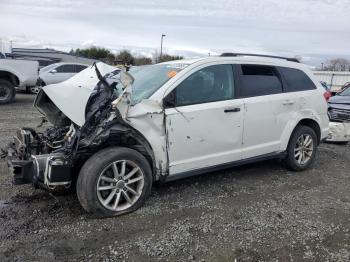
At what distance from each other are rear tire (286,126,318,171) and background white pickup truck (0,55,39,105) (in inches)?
408

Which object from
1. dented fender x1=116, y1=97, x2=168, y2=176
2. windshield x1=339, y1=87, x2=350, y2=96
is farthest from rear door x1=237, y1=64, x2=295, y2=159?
windshield x1=339, y1=87, x2=350, y2=96

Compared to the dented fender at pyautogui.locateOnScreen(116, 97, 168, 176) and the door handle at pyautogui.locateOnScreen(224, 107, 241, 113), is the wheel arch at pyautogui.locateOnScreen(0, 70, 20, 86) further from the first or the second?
the door handle at pyautogui.locateOnScreen(224, 107, 241, 113)

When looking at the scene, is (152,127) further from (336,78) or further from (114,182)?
(336,78)

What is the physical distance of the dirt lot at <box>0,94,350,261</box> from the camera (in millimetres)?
3459

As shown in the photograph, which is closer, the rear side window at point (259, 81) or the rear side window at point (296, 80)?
the rear side window at point (259, 81)

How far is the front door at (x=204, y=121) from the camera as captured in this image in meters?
4.39

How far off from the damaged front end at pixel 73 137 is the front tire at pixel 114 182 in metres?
0.15

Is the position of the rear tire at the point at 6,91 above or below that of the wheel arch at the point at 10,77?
below

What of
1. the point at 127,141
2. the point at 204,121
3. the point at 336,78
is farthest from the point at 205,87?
the point at 336,78

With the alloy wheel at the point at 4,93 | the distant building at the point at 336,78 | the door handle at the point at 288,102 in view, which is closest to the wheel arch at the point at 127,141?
the door handle at the point at 288,102

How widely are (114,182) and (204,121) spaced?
4.30ft

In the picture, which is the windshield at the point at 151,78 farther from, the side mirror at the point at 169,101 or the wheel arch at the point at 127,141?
the wheel arch at the point at 127,141

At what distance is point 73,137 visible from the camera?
409 centimetres

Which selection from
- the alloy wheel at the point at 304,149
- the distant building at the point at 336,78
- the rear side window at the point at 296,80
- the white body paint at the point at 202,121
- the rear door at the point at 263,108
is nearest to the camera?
the white body paint at the point at 202,121
